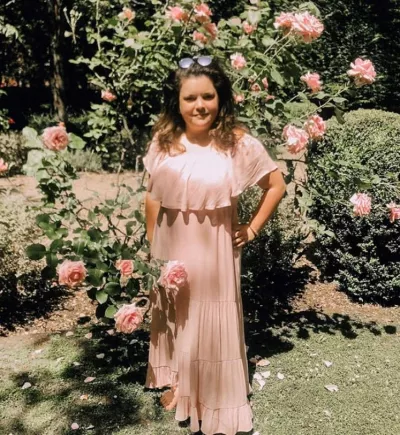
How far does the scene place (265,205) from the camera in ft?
8.09

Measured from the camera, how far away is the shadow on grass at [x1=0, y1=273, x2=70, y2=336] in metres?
3.98

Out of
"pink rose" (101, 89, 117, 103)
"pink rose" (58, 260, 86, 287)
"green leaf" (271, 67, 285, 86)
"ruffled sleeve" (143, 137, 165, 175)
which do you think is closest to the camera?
"pink rose" (58, 260, 86, 287)

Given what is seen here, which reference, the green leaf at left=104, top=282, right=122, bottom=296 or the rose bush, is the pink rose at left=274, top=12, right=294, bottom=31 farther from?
the green leaf at left=104, top=282, right=122, bottom=296

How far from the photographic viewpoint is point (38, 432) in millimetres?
2814

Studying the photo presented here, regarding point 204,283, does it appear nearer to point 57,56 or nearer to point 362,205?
point 362,205

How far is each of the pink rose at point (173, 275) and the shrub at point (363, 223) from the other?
1.94 metres

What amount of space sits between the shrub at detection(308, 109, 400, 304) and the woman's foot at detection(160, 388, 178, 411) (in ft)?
5.72

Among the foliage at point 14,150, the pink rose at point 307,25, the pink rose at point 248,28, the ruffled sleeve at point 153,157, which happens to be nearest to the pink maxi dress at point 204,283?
the ruffled sleeve at point 153,157

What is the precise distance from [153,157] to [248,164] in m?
0.45

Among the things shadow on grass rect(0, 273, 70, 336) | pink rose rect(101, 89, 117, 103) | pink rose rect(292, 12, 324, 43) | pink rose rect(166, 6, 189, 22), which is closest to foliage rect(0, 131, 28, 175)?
shadow on grass rect(0, 273, 70, 336)

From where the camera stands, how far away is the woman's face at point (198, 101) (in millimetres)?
2213

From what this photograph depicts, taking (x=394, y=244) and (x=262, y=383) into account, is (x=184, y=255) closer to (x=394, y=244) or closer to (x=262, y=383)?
(x=262, y=383)

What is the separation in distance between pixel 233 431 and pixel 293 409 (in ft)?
1.69

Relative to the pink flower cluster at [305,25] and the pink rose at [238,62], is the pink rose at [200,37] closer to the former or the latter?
the pink rose at [238,62]
